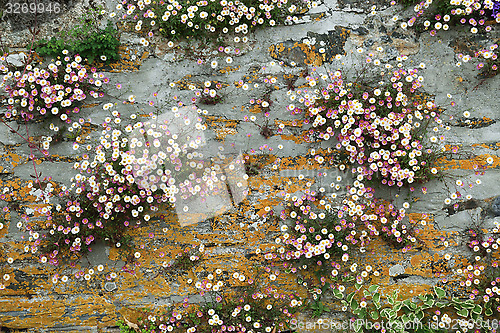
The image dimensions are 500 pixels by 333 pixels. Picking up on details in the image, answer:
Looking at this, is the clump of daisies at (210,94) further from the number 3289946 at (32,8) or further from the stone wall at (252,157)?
the number 3289946 at (32,8)

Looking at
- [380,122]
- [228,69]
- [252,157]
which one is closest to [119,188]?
[252,157]

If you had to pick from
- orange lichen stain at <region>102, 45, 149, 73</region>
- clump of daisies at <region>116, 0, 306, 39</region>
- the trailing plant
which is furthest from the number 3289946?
the trailing plant

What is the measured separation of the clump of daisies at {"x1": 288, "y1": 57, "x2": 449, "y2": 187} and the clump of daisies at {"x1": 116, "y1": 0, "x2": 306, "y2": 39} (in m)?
0.87

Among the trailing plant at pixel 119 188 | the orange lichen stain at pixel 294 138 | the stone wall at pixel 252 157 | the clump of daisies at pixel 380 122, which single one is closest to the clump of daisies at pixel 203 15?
the stone wall at pixel 252 157

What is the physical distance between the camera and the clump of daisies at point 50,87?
3.96 meters

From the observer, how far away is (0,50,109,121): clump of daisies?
396cm

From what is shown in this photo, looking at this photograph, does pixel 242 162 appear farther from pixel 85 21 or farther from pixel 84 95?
pixel 85 21

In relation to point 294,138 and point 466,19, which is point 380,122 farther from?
point 466,19

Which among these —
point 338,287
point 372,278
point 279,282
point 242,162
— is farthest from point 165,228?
point 372,278

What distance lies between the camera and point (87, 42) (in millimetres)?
4031

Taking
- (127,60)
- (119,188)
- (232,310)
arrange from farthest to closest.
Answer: (127,60) < (232,310) < (119,188)

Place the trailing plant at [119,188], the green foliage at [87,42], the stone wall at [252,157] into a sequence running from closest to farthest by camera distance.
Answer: the trailing plant at [119,188], the green foliage at [87,42], the stone wall at [252,157]

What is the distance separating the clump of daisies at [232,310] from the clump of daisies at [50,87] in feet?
8.09

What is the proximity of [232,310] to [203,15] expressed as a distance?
3.25 m
